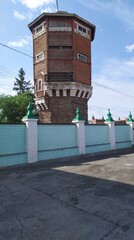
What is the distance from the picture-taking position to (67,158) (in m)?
14.7

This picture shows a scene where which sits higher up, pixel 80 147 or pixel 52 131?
pixel 52 131

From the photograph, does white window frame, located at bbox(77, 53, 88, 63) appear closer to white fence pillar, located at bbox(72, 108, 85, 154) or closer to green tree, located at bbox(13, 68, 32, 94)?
white fence pillar, located at bbox(72, 108, 85, 154)

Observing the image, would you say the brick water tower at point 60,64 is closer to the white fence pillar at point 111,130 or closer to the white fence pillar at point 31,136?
the white fence pillar at point 111,130

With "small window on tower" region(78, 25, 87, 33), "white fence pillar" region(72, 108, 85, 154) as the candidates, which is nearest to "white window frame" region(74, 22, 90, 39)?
"small window on tower" region(78, 25, 87, 33)

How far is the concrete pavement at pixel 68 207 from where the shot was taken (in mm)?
4085

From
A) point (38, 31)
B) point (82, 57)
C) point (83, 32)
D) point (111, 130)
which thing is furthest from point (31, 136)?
→ point (83, 32)

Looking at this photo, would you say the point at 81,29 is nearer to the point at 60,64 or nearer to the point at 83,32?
the point at 83,32

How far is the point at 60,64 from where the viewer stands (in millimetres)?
24250

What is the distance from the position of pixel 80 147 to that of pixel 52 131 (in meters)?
2.90

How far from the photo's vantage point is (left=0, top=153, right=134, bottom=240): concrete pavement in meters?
A: 4.09

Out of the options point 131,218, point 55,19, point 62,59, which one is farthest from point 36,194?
point 55,19

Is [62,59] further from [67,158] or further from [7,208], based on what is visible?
[7,208]

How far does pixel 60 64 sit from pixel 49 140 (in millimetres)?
12605

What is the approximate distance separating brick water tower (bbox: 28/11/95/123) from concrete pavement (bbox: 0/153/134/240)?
15958 millimetres
